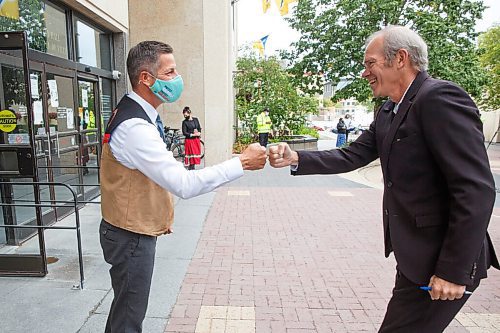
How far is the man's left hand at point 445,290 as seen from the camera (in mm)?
1633

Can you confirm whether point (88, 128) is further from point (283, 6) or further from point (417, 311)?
point (283, 6)

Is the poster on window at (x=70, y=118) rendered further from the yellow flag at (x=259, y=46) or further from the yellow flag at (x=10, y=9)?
the yellow flag at (x=259, y=46)

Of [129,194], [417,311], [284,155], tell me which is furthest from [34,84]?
[417,311]

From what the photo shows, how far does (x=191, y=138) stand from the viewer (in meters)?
10.0

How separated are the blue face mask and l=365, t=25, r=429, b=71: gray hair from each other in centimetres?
111

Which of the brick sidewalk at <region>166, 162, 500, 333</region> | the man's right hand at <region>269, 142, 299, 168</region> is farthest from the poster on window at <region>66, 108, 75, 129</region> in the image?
the man's right hand at <region>269, 142, 299, 168</region>

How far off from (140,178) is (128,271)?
519 millimetres

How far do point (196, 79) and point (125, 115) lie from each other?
9.16 meters

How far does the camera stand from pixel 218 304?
3461 millimetres

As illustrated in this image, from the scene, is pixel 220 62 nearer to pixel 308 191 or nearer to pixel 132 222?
pixel 308 191

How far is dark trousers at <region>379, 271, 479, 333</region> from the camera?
1.81 m

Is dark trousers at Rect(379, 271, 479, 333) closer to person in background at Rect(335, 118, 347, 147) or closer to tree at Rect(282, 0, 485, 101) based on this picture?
tree at Rect(282, 0, 485, 101)

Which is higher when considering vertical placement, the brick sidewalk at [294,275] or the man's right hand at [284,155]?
the man's right hand at [284,155]

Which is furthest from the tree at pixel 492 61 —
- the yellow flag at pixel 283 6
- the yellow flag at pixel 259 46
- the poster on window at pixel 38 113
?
the poster on window at pixel 38 113
